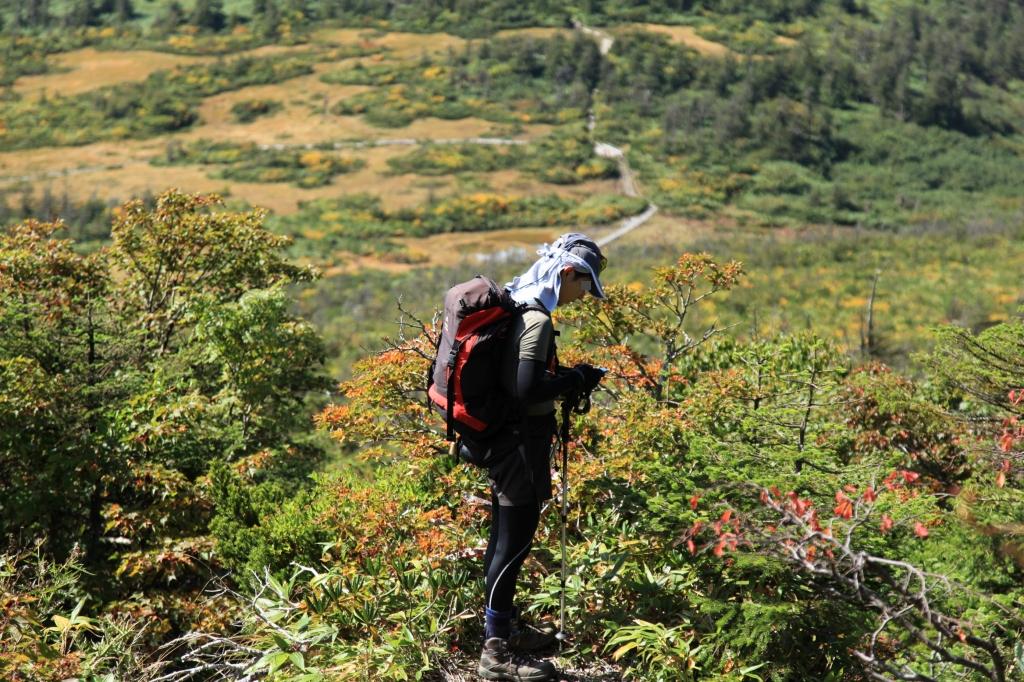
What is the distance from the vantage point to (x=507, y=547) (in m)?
3.94

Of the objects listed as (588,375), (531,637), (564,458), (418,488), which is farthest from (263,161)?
(588,375)

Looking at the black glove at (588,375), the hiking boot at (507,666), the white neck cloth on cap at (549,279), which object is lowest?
the hiking boot at (507,666)

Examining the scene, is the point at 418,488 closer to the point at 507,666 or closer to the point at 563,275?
the point at 507,666

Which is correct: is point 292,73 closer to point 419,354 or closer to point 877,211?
point 877,211

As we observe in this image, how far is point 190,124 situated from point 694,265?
80888 millimetres

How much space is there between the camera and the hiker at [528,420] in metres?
3.72

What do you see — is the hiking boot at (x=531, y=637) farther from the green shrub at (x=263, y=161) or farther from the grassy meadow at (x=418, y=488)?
the green shrub at (x=263, y=161)

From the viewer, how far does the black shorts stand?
3846 millimetres

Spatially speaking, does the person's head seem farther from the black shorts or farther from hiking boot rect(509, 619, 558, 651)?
hiking boot rect(509, 619, 558, 651)

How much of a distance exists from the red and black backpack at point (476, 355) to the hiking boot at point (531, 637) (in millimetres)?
1060

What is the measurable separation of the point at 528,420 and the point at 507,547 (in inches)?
21.3

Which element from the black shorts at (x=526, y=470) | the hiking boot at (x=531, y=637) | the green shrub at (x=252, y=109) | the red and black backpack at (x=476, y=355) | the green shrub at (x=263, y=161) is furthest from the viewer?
the green shrub at (x=252, y=109)

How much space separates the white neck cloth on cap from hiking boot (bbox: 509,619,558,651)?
1467mm

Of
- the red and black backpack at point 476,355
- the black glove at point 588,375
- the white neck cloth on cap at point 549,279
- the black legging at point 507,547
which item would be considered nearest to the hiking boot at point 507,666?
the black legging at point 507,547
